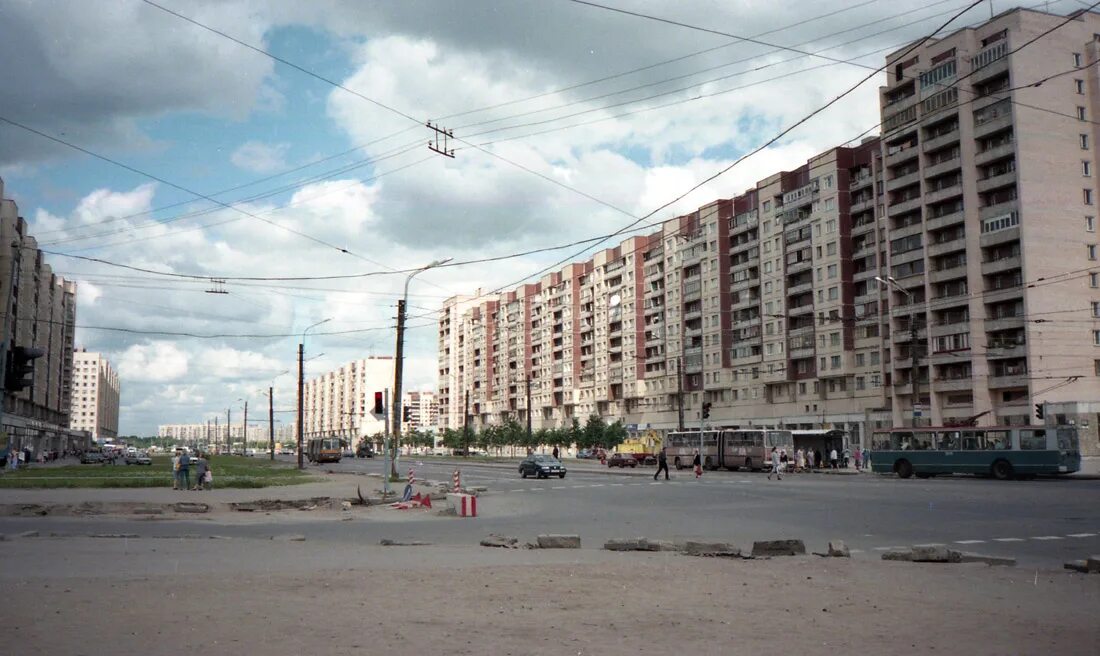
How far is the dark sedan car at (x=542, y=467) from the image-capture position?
49.3 m

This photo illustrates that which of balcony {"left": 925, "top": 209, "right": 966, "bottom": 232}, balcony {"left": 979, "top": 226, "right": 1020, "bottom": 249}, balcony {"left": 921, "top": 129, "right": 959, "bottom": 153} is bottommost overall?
balcony {"left": 979, "top": 226, "right": 1020, "bottom": 249}

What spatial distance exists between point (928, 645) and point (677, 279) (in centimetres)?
10412

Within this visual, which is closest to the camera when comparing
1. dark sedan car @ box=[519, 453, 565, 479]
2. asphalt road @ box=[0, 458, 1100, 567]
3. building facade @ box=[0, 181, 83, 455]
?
asphalt road @ box=[0, 458, 1100, 567]

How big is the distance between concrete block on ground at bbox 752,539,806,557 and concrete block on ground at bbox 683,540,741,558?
307 mm

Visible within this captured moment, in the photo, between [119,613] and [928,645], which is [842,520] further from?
[119,613]

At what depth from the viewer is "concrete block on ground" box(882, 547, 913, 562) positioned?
12453mm

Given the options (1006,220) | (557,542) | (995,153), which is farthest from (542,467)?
(995,153)

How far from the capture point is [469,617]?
811 cm

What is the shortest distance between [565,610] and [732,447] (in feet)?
190

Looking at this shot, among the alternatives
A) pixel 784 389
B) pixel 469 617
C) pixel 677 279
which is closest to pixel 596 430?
pixel 677 279

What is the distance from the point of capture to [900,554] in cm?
1261

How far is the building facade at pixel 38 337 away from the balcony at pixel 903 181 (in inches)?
2595

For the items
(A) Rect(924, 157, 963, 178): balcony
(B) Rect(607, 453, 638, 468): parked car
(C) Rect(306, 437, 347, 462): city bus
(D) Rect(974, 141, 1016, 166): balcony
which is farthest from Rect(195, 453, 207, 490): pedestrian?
(A) Rect(924, 157, 963, 178): balcony

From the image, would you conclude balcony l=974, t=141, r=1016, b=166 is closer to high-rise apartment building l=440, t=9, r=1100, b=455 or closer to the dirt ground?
high-rise apartment building l=440, t=9, r=1100, b=455
